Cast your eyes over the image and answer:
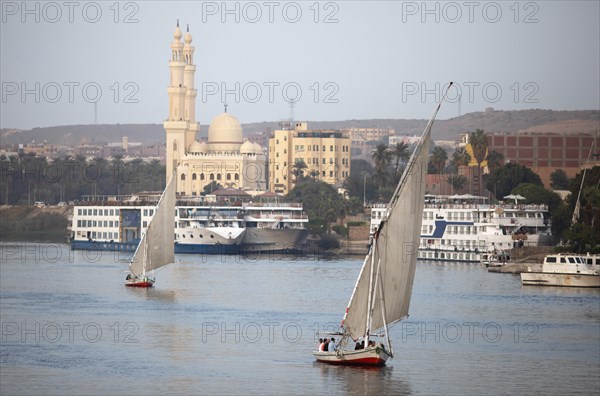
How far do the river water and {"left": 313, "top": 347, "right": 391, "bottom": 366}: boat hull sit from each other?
0.31 meters

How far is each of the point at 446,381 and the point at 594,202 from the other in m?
51.0

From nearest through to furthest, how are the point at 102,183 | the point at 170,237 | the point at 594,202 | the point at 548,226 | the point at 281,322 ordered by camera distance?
1. the point at 281,322
2. the point at 170,237
3. the point at 594,202
4. the point at 548,226
5. the point at 102,183

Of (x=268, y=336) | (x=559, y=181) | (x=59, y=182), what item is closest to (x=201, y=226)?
(x=559, y=181)

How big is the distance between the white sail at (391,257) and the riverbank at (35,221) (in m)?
108

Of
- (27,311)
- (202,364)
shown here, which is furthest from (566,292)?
(202,364)

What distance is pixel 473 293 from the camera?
74.8m

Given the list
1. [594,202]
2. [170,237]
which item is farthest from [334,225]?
Result: [170,237]

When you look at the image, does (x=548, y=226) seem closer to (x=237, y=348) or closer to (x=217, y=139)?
(x=237, y=348)

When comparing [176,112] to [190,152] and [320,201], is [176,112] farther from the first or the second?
[320,201]

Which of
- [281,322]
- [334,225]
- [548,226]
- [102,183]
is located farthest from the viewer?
[102,183]

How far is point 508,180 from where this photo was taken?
127000 millimetres

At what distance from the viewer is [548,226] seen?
106 metres

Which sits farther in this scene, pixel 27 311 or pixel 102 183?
pixel 102 183

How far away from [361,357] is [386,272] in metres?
2.63
